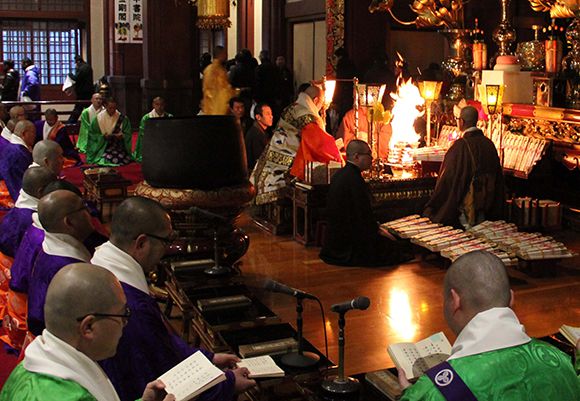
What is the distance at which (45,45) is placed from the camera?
19.6 metres

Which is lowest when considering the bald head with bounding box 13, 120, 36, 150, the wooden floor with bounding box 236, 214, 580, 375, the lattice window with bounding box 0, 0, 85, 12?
the wooden floor with bounding box 236, 214, 580, 375

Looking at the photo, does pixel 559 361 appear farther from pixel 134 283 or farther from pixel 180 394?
pixel 134 283

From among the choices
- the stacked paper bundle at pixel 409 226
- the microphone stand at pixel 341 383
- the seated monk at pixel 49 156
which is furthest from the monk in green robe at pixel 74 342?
the stacked paper bundle at pixel 409 226

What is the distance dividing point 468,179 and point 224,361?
4.62 meters

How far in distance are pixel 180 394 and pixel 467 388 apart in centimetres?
107

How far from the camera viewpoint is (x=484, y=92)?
8062 millimetres

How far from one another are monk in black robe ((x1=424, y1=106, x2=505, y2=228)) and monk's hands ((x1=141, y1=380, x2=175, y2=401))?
5.02 meters

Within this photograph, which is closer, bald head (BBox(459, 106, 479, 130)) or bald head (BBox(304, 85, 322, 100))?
bald head (BBox(459, 106, 479, 130))

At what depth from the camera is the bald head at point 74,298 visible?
7.09 feet

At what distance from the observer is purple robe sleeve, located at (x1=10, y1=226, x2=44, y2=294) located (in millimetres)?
4406

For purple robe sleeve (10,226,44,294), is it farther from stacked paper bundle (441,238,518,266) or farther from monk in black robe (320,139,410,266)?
stacked paper bundle (441,238,518,266)

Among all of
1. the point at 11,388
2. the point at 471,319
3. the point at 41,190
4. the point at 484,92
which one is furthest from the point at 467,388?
the point at 484,92

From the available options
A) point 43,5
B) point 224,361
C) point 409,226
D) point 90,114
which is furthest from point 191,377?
point 43,5

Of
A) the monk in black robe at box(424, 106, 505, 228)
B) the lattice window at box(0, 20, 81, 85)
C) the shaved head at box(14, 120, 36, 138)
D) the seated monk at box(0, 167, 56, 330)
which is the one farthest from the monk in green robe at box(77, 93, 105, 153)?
the lattice window at box(0, 20, 81, 85)
